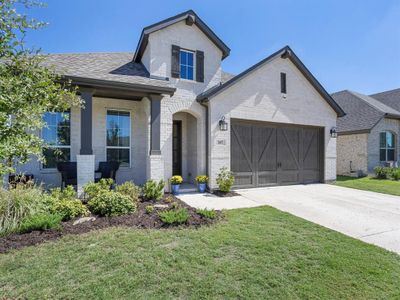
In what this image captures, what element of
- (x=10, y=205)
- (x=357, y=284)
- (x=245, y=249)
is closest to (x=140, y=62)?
(x=10, y=205)

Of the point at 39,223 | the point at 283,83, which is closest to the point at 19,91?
the point at 39,223

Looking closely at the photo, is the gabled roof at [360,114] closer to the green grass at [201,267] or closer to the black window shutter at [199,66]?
the black window shutter at [199,66]

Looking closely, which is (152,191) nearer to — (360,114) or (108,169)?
(108,169)

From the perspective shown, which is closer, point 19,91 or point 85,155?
point 19,91

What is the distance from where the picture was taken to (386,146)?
16.1 metres

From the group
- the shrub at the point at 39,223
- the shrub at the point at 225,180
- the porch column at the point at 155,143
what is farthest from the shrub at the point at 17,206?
the shrub at the point at 225,180

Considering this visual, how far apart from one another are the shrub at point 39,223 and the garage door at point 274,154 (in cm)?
675

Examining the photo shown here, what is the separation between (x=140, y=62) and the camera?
1048 centimetres

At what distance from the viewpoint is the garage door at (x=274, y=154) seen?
388 inches

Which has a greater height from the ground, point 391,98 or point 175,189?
point 391,98

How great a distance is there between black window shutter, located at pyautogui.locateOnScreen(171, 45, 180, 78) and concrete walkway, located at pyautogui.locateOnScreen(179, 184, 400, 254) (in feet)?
16.5

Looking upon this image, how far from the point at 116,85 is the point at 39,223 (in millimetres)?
4755

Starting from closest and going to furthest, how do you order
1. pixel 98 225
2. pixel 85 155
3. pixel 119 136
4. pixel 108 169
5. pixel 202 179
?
pixel 98 225 → pixel 85 155 → pixel 108 169 → pixel 202 179 → pixel 119 136

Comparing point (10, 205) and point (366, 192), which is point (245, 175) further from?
point (10, 205)
